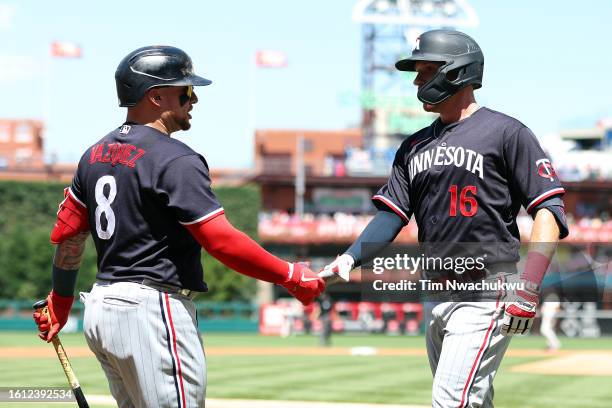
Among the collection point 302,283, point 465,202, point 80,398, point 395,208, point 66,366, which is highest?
point 465,202

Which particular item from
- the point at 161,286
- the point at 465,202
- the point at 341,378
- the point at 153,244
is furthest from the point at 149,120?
the point at 341,378

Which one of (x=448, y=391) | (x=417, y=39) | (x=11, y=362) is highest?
(x=417, y=39)

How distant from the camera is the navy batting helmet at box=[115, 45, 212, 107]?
4558mm

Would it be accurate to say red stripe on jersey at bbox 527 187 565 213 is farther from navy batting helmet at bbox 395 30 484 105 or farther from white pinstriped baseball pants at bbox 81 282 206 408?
white pinstriped baseball pants at bbox 81 282 206 408

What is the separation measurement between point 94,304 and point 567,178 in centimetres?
5097

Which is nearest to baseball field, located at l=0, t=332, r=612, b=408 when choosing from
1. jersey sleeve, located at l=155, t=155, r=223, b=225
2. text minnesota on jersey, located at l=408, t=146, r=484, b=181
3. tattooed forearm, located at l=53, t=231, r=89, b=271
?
tattooed forearm, located at l=53, t=231, r=89, b=271

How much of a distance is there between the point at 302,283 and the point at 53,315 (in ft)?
4.27

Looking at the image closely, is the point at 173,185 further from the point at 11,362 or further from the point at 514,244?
the point at 11,362

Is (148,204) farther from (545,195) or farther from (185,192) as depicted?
(545,195)

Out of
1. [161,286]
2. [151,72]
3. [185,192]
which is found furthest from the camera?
[151,72]

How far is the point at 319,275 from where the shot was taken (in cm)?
521

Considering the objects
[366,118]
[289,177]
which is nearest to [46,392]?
[289,177]

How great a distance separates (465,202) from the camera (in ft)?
16.3

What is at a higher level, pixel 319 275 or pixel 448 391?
pixel 319 275
